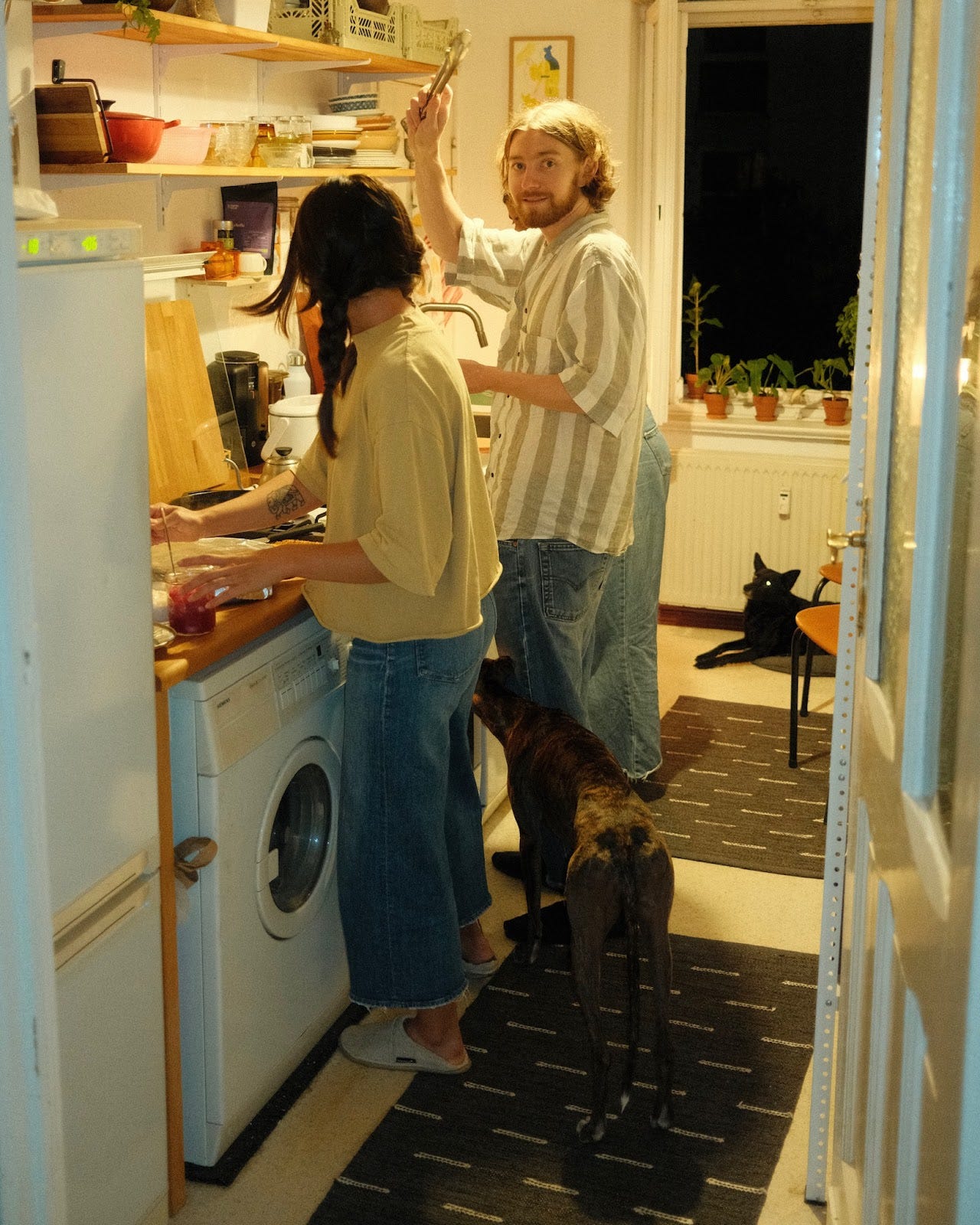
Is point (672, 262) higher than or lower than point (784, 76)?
lower

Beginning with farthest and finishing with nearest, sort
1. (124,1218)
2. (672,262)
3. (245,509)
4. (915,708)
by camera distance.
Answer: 1. (672,262)
2. (245,509)
3. (124,1218)
4. (915,708)

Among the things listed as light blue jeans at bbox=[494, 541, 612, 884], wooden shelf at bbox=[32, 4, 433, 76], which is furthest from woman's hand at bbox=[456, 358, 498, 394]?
wooden shelf at bbox=[32, 4, 433, 76]

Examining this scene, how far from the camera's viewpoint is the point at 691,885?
3.28m

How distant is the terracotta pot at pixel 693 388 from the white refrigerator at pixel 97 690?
366 cm

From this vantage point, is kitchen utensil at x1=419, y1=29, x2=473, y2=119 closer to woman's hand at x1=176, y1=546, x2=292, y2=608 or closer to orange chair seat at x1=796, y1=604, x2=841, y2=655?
woman's hand at x1=176, y1=546, x2=292, y2=608

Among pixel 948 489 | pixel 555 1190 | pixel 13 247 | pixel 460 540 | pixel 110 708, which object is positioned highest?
pixel 13 247

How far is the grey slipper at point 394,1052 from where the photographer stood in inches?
99.2

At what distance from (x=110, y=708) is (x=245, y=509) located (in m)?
0.73

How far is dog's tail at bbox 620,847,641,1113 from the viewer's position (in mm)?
2246

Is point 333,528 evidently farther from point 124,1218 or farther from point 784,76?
point 784,76

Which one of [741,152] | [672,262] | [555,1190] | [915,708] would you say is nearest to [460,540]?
[555,1190]

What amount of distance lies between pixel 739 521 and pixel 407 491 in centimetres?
318

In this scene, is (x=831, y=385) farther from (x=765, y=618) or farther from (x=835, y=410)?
(x=765, y=618)

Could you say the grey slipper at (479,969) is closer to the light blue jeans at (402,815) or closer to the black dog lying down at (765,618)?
the light blue jeans at (402,815)
